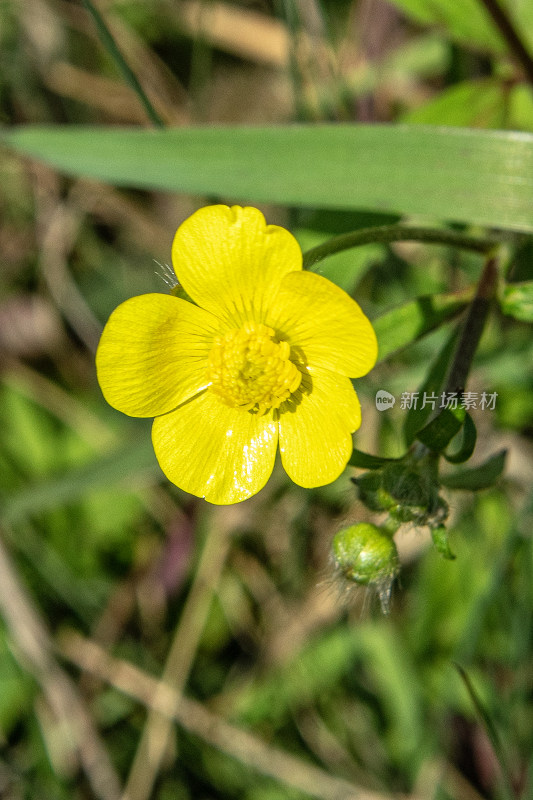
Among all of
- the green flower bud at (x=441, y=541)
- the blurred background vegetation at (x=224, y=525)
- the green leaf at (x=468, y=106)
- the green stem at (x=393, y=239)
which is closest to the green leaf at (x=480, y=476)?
the green flower bud at (x=441, y=541)

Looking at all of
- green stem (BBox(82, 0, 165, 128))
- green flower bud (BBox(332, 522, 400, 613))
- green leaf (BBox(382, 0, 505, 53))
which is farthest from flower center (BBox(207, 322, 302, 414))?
green leaf (BBox(382, 0, 505, 53))

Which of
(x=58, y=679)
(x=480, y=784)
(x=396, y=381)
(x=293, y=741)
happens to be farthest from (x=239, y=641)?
(x=396, y=381)

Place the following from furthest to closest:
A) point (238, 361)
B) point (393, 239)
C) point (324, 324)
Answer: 1. point (393, 239)
2. point (238, 361)
3. point (324, 324)

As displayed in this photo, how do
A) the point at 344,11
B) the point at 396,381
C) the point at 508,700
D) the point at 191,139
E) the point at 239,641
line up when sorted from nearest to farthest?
the point at 191,139, the point at 508,700, the point at 396,381, the point at 239,641, the point at 344,11

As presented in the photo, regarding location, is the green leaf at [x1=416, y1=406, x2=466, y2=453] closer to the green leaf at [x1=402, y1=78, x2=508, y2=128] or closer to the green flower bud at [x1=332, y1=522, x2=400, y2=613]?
the green flower bud at [x1=332, y1=522, x2=400, y2=613]

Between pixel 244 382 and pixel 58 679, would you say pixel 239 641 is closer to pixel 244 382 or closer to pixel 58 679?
pixel 58 679

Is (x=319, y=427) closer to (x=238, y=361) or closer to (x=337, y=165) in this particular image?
(x=238, y=361)

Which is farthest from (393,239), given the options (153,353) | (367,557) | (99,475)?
(99,475)
